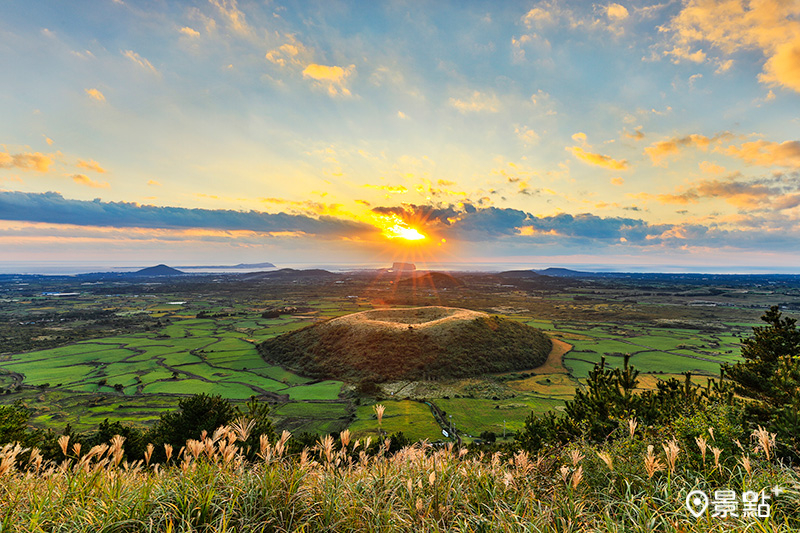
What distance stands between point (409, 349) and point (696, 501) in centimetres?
6804

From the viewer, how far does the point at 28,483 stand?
7.43m

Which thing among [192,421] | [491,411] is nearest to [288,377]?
[491,411]

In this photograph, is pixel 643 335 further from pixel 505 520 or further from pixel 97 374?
pixel 97 374

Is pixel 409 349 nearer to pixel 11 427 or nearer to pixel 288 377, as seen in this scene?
pixel 288 377

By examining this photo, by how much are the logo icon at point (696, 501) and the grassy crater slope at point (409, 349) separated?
62549 millimetres

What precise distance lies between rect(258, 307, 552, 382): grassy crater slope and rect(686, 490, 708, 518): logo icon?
62549 millimetres

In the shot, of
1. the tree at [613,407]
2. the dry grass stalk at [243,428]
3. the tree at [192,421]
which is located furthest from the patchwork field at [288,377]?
the dry grass stalk at [243,428]

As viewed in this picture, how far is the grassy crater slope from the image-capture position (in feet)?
226

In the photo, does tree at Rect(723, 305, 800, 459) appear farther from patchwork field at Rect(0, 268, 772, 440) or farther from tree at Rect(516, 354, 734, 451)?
patchwork field at Rect(0, 268, 772, 440)

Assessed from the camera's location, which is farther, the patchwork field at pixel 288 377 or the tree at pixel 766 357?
the patchwork field at pixel 288 377

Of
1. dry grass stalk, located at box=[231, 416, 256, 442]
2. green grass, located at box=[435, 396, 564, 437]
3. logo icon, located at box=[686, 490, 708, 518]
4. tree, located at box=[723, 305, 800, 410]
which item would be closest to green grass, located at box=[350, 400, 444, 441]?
green grass, located at box=[435, 396, 564, 437]

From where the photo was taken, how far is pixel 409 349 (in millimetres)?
72562

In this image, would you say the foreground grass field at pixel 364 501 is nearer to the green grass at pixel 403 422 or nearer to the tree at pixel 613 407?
the tree at pixel 613 407

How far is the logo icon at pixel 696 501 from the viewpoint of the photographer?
234 inches
